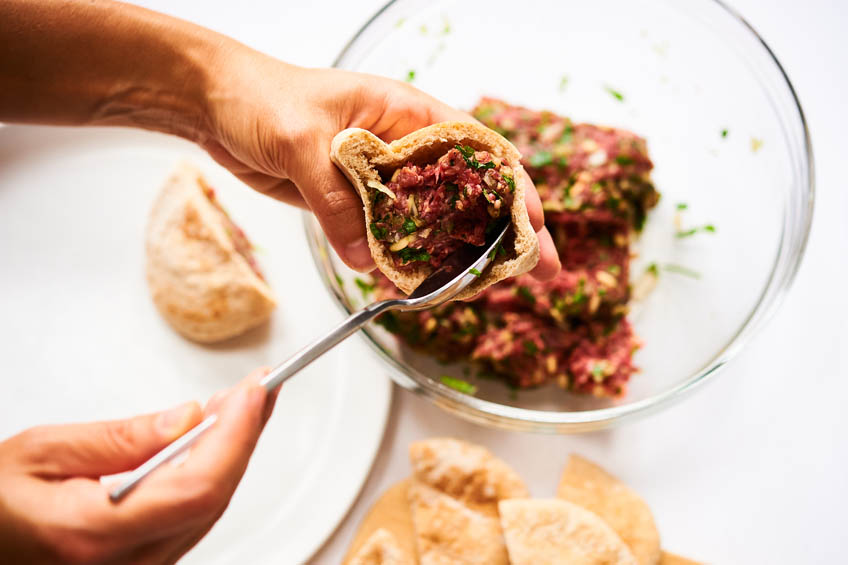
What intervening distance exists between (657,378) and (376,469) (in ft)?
4.63

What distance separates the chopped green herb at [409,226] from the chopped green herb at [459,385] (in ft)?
3.67

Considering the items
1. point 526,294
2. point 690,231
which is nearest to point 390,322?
point 526,294

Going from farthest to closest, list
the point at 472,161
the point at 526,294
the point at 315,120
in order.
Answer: the point at 526,294 < the point at 315,120 < the point at 472,161

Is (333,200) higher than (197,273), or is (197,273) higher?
(333,200)

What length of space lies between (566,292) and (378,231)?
1.13 m

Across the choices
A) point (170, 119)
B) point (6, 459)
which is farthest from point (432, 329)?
point (6, 459)

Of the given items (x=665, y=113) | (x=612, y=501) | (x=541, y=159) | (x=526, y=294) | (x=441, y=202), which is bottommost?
(x=612, y=501)

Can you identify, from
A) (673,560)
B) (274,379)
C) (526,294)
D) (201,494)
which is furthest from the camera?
(673,560)

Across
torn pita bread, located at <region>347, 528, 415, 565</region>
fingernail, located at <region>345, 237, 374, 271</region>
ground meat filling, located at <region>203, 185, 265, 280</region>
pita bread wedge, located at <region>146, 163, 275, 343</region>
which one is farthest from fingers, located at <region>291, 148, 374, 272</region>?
torn pita bread, located at <region>347, 528, 415, 565</region>

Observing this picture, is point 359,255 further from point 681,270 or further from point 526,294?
point 681,270

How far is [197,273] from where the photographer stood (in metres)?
2.79

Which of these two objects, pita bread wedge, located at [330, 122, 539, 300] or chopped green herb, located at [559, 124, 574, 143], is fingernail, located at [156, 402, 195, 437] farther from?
chopped green herb, located at [559, 124, 574, 143]

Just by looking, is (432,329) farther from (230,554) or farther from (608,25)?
(608,25)

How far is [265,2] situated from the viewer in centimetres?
310
